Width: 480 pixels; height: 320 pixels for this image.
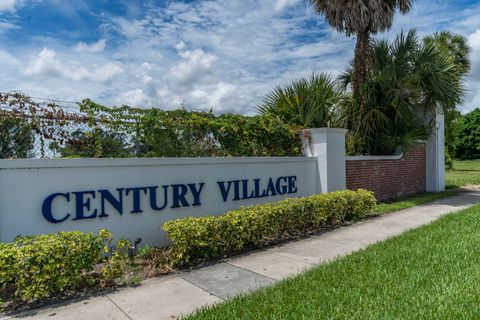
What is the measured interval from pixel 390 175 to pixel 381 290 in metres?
8.53

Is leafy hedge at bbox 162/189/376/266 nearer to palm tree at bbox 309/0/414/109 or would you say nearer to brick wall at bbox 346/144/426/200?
brick wall at bbox 346/144/426/200

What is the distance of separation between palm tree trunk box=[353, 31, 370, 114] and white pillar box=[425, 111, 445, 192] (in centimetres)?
425

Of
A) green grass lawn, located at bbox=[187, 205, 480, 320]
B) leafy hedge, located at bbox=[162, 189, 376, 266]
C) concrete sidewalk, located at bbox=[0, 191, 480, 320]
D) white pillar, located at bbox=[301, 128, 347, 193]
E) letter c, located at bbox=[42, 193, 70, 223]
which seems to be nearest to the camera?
green grass lawn, located at bbox=[187, 205, 480, 320]

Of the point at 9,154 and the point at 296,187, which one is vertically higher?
the point at 9,154

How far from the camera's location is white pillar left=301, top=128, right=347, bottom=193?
912 cm

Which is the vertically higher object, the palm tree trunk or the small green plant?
the palm tree trunk

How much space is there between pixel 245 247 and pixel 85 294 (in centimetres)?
266

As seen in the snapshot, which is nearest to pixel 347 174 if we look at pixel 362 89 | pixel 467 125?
pixel 362 89

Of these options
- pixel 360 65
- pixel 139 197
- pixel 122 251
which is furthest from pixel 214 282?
pixel 360 65

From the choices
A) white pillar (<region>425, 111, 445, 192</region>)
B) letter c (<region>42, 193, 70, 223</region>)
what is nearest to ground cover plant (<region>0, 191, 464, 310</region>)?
letter c (<region>42, 193, 70, 223</region>)

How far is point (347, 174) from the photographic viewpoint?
10.2m

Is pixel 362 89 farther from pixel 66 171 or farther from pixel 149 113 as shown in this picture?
pixel 66 171

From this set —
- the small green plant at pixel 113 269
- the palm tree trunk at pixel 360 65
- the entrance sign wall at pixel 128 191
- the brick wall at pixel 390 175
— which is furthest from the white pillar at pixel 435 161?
the small green plant at pixel 113 269

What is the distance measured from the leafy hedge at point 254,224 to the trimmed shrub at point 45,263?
1231 millimetres
